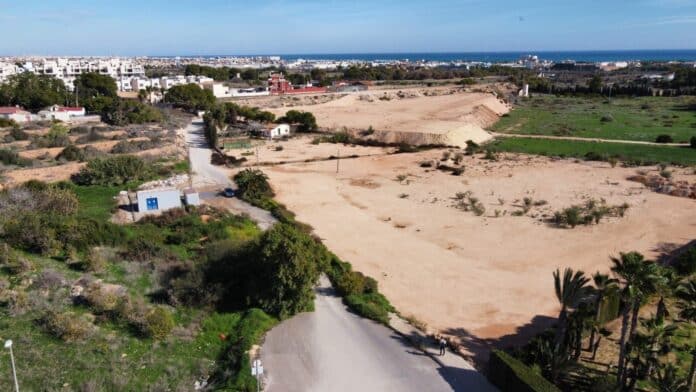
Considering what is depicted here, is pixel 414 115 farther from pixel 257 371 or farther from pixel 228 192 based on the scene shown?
pixel 257 371

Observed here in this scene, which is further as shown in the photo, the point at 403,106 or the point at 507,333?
the point at 403,106

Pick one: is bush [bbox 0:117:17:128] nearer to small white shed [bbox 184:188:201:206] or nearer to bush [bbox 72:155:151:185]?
bush [bbox 72:155:151:185]

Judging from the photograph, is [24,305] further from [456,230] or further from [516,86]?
[516,86]

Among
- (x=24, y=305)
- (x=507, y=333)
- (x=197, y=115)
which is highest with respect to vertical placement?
(x=197, y=115)

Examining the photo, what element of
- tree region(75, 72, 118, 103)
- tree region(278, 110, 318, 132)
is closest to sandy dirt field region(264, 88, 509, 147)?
tree region(278, 110, 318, 132)

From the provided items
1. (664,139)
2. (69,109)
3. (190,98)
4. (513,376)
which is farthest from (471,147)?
(69,109)

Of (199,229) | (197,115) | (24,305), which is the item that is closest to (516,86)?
(197,115)

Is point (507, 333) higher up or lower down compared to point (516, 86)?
lower down

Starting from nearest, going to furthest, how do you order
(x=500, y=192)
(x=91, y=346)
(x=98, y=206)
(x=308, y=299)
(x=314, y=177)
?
(x=91, y=346), (x=308, y=299), (x=98, y=206), (x=500, y=192), (x=314, y=177)
